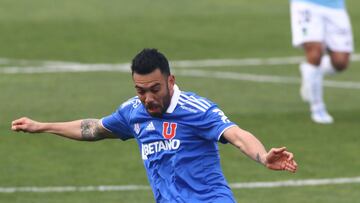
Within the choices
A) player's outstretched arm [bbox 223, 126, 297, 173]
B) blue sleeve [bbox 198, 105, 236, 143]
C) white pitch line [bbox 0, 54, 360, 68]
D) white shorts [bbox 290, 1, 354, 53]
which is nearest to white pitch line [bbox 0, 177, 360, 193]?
white shorts [bbox 290, 1, 354, 53]

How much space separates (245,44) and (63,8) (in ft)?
17.4

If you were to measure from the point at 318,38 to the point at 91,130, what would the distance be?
7.81m

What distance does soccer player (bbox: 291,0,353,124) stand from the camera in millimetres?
17891

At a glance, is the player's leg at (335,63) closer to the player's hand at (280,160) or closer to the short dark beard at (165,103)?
the short dark beard at (165,103)

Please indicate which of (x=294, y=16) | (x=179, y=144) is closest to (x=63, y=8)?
(x=294, y=16)

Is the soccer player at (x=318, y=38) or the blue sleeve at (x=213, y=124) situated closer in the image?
the blue sleeve at (x=213, y=124)

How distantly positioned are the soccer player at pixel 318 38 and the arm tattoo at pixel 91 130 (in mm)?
7602

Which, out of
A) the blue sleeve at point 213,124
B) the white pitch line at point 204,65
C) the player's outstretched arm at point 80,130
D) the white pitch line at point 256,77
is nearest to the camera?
the blue sleeve at point 213,124

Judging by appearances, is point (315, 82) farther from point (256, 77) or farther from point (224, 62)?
point (224, 62)

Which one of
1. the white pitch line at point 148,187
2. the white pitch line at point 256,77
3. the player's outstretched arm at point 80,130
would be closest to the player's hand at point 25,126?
the player's outstretched arm at point 80,130

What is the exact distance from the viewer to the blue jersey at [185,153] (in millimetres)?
9695

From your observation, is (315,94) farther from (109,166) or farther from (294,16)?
(109,166)

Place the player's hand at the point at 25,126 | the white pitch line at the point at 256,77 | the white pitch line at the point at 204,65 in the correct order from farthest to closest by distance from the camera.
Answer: the white pitch line at the point at 204,65, the white pitch line at the point at 256,77, the player's hand at the point at 25,126

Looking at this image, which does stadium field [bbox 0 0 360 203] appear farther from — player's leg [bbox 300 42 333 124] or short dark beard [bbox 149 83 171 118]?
short dark beard [bbox 149 83 171 118]
